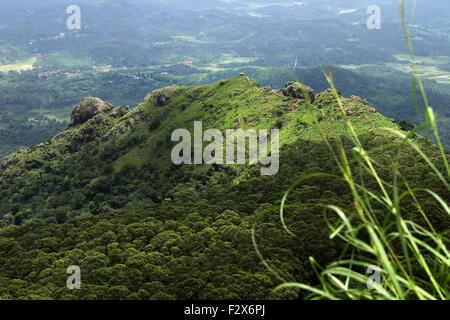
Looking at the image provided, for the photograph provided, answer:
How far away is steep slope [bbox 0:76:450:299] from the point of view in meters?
39.7

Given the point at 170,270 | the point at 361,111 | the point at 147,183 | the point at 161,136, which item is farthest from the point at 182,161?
the point at 170,270

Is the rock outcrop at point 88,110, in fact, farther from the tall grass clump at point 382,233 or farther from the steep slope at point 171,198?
the tall grass clump at point 382,233

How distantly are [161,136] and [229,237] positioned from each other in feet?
285

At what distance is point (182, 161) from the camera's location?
116 m

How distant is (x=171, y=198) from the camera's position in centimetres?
10138

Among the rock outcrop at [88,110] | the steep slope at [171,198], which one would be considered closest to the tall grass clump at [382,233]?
the steep slope at [171,198]

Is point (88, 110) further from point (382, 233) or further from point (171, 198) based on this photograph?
point (382, 233)

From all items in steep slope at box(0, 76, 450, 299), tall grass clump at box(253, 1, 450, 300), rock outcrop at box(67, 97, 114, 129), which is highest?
tall grass clump at box(253, 1, 450, 300)

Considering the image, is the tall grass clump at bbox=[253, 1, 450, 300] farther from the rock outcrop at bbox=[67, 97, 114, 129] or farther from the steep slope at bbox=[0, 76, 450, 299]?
the rock outcrop at bbox=[67, 97, 114, 129]

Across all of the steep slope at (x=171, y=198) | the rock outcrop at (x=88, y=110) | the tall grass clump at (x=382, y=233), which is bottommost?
the steep slope at (x=171, y=198)

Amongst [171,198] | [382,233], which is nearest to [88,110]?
[171,198]

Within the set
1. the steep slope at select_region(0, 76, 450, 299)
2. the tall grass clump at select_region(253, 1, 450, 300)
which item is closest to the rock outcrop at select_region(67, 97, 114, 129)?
the steep slope at select_region(0, 76, 450, 299)

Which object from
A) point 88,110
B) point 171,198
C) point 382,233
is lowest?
point 171,198

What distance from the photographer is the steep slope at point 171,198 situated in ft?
130
